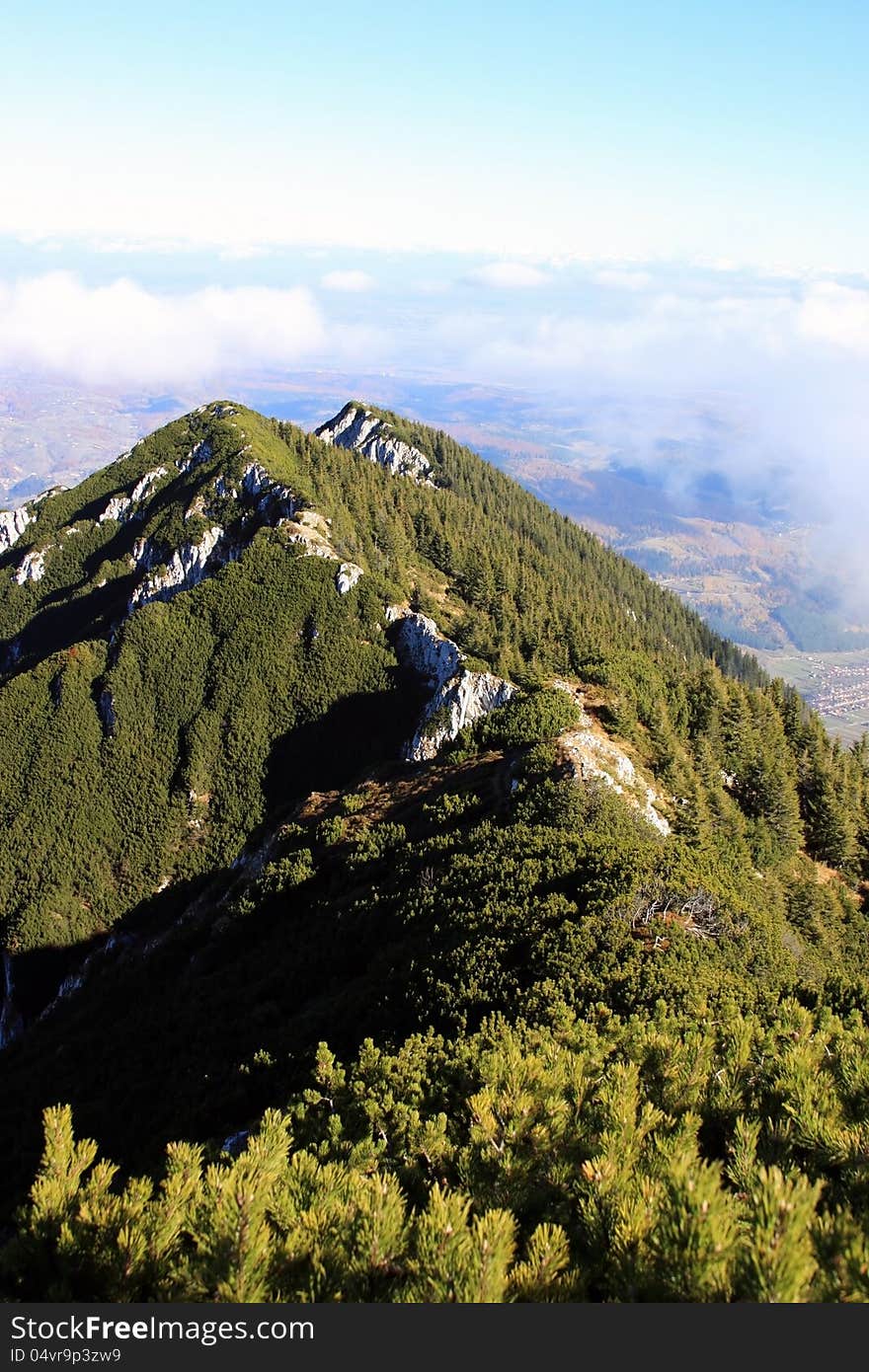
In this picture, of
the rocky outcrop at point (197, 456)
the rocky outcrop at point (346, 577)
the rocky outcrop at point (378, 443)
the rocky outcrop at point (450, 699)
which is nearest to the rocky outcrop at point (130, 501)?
the rocky outcrop at point (197, 456)

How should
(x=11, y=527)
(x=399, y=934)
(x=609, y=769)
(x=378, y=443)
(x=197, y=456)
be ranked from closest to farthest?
(x=399, y=934)
(x=609, y=769)
(x=197, y=456)
(x=11, y=527)
(x=378, y=443)

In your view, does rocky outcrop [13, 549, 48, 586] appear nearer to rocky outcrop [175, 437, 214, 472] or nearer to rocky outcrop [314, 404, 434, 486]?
rocky outcrop [175, 437, 214, 472]

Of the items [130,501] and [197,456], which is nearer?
[197,456]

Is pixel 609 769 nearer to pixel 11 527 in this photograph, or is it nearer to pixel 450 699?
pixel 450 699

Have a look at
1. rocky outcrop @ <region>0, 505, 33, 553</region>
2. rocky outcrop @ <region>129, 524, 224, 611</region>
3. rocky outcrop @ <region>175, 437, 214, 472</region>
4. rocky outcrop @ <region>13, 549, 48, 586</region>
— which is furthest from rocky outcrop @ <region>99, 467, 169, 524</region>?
rocky outcrop @ <region>129, 524, 224, 611</region>

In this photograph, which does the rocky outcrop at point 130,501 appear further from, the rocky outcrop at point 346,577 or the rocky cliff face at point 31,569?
the rocky outcrop at point 346,577

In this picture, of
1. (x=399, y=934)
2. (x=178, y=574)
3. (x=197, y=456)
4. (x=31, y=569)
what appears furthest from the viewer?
(x=197, y=456)

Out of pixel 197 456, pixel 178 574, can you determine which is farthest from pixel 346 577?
pixel 197 456
